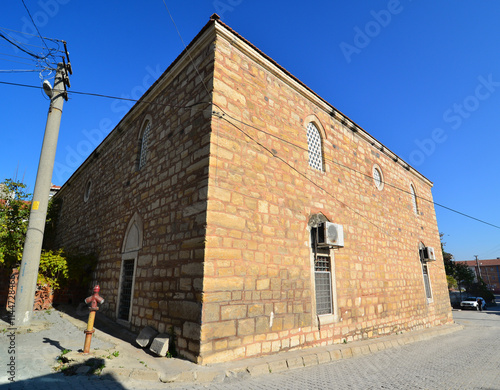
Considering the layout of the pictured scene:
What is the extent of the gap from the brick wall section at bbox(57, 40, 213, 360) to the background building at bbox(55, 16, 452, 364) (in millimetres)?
37

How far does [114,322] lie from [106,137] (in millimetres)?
5900

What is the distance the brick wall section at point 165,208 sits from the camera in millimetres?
4340

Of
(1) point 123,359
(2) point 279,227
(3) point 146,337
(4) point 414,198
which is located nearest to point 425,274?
(4) point 414,198

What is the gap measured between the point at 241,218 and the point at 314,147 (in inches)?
129

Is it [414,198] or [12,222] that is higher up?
[414,198]

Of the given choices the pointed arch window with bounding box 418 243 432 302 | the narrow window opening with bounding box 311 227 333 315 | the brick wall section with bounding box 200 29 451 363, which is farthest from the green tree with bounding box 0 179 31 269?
the pointed arch window with bounding box 418 243 432 302

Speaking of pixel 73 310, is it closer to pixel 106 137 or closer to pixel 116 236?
pixel 116 236

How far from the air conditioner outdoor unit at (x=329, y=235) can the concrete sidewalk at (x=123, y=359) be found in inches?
77.4

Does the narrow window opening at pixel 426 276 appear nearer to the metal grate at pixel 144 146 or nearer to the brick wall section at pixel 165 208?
the brick wall section at pixel 165 208

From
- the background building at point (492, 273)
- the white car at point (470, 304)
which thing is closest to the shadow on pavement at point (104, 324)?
→ the white car at point (470, 304)

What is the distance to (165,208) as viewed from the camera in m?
5.36

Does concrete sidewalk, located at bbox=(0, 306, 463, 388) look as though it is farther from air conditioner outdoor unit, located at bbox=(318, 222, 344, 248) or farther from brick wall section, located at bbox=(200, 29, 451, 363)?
air conditioner outdoor unit, located at bbox=(318, 222, 344, 248)

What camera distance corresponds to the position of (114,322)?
6238 millimetres

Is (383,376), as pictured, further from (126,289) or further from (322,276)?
(126,289)
